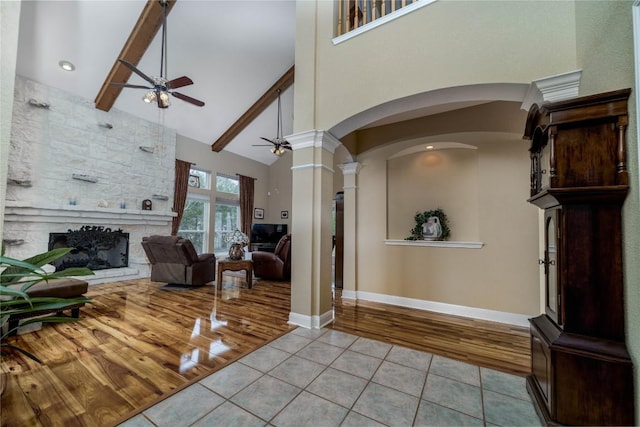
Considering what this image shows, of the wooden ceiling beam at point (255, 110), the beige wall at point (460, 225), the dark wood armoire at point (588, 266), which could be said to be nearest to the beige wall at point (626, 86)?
the dark wood armoire at point (588, 266)

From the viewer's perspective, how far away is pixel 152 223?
5.94 meters

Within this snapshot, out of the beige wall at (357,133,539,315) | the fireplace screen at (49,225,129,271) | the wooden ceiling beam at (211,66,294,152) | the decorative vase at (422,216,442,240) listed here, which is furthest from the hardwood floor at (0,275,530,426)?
the wooden ceiling beam at (211,66,294,152)

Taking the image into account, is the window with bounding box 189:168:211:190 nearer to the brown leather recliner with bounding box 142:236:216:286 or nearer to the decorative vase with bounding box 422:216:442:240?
the brown leather recliner with bounding box 142:236:216:286

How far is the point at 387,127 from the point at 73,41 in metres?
5.12

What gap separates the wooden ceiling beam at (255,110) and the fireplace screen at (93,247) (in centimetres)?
333

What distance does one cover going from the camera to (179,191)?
6512mm

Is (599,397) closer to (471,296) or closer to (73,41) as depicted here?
(471,296)

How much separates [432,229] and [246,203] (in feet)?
19.8

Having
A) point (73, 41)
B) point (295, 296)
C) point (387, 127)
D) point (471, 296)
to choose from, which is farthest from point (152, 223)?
point (471, 296)

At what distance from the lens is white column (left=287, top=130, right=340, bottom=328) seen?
2.99 m

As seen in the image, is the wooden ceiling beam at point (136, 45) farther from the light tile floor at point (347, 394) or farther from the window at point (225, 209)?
the light tile floor at point (347, 394)

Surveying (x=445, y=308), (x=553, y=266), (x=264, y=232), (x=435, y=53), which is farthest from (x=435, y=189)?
(x=264, y=232)

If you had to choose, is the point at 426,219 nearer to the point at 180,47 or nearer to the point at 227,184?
the point at 180,47

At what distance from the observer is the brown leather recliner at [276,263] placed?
5305mm
